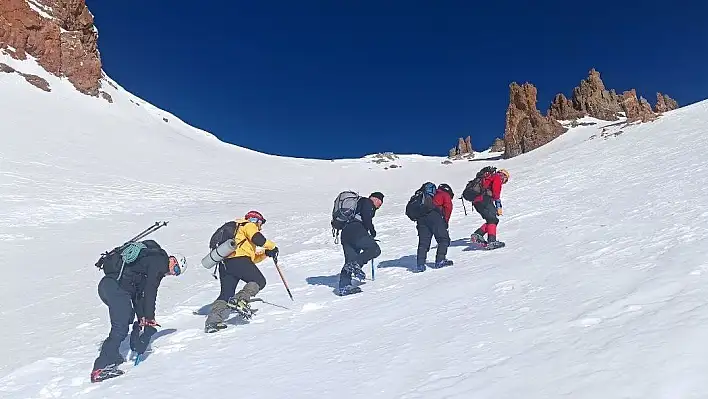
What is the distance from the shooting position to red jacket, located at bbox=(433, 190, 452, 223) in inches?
400

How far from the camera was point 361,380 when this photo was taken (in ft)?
15.3

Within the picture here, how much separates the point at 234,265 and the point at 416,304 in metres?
2.70

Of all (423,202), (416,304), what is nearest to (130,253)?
(416,304)

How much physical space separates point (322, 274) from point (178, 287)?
2.98 m

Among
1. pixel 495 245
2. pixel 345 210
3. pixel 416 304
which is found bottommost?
pixel 416 304

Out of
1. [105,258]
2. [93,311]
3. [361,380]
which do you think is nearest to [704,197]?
[361,380]

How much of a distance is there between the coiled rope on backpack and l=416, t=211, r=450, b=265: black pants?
4.87 meters

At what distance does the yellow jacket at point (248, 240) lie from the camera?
7754mm

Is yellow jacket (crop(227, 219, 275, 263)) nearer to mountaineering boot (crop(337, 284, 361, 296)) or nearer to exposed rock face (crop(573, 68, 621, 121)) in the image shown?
mountaineering boot (crop(337, 284, 361, 296))

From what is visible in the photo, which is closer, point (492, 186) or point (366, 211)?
point (366, 211)

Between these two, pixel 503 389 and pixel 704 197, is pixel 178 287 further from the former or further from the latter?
pixel 704 197

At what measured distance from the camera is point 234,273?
7.80m

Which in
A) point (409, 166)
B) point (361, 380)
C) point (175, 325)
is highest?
point (409, 166)

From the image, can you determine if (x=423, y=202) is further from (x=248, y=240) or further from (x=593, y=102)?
(x=593, y=102)
